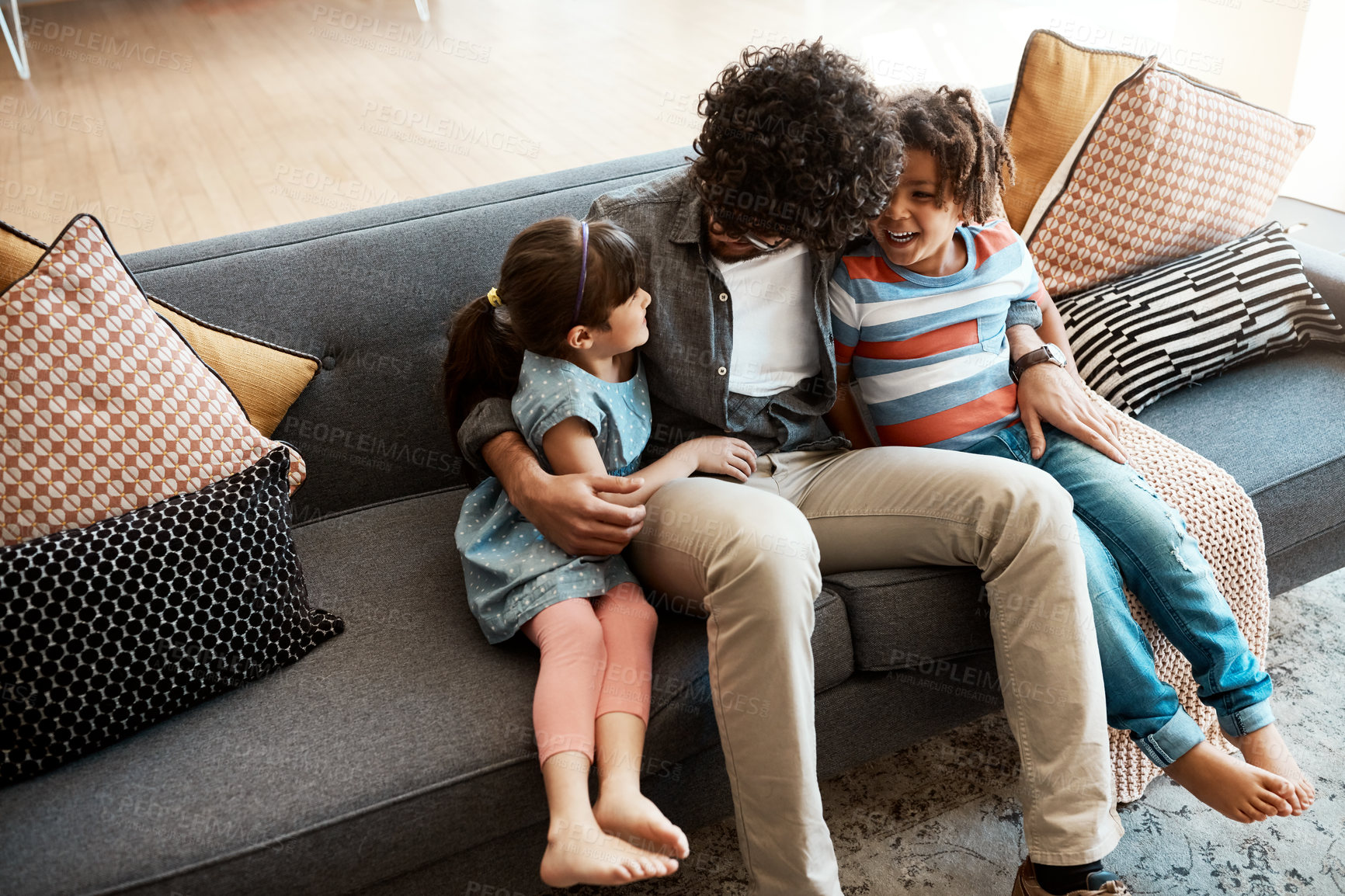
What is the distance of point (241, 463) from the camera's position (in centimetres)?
145

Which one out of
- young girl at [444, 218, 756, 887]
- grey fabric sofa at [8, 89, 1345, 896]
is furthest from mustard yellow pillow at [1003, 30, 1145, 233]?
young girl at [444, 218, 756, 887]

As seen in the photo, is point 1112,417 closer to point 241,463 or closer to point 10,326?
point 241,463

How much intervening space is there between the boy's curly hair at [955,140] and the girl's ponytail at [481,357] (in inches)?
24.5

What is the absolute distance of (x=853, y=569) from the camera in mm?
1420

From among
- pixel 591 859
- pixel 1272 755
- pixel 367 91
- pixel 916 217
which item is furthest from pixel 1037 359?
pixel 367 91

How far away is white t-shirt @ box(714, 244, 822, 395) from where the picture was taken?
1.45 meters

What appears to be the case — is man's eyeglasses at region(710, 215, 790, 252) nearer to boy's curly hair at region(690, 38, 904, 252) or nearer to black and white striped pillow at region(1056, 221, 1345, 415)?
boy's curly hair at region(690, 38, 904, 252)

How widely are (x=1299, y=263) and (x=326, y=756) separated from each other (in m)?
1.83

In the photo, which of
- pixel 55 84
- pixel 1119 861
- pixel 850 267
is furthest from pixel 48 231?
pixel 1119 861

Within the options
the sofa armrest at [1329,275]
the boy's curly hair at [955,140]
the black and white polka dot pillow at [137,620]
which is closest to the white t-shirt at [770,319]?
the boy's curly hair at [955,140]

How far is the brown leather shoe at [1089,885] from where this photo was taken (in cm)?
122

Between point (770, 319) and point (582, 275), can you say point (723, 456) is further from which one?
point (582, 275)

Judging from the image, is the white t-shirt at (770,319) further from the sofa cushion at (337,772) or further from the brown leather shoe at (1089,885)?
the brown leather shoe at (1089,885)

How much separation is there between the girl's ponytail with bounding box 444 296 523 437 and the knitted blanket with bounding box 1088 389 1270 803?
0.93 m
